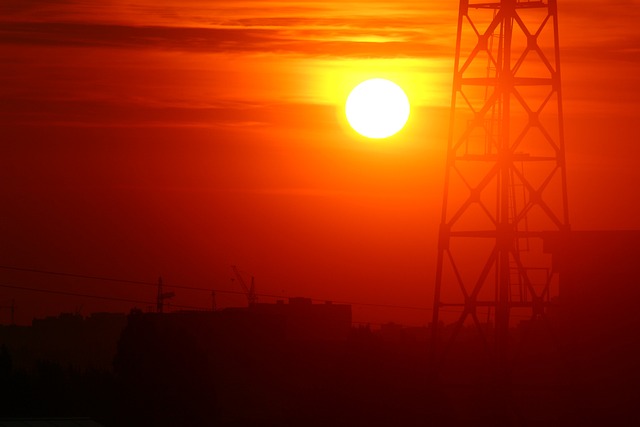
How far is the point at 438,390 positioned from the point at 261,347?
43.5 meters

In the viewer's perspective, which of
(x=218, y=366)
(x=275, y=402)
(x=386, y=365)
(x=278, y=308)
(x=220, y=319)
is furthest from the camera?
(x=278, y=308)

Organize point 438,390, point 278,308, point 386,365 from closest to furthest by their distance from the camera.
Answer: point 438,390
point 386,365
point 278,308

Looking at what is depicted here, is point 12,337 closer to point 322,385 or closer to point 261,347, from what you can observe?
point 261,347

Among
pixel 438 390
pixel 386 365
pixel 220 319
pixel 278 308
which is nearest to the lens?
pixel 438 390

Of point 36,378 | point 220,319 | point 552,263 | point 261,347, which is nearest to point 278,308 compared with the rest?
point 220,319

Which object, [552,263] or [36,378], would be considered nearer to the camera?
[552,263]

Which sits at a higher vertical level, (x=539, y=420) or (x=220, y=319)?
(x=220, y=319)

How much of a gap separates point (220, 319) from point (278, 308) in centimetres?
883

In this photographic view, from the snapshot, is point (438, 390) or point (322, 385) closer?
point (438, 390)

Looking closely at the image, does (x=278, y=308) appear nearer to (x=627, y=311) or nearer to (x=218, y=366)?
(x=218, y=366)

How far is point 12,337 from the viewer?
161125mm

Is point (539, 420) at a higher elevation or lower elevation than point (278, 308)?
lower

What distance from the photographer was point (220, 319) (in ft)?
314

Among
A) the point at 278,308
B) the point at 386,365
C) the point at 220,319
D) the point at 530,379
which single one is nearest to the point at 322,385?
the point at 386,365
